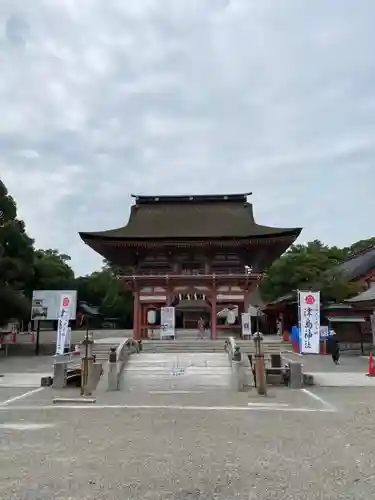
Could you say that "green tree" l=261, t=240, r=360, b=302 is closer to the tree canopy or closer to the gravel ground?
the tree canopy

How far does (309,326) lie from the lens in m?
18.2

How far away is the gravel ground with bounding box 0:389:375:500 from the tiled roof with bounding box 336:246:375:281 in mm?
27757

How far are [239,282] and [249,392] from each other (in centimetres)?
1352

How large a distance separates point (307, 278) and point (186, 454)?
114 ft

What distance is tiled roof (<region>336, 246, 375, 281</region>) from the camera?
3656 centimetres

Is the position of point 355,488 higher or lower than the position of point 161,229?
lower

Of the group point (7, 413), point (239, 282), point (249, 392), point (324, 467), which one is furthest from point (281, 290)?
point (324, 467)

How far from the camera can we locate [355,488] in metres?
4.95

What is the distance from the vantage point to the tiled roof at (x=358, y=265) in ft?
120

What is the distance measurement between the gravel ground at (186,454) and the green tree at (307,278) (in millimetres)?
24339

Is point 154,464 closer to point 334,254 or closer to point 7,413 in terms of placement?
point 7,413

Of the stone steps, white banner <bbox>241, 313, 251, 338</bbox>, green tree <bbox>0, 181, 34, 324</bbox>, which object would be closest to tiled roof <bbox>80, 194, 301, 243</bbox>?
green tree <bbox>0, 181, 34, 324</bbox>

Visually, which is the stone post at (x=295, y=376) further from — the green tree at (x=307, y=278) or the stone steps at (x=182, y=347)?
the green tree at (x=307, y=278)

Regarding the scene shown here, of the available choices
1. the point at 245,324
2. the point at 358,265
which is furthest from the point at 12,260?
the point at 358,265
